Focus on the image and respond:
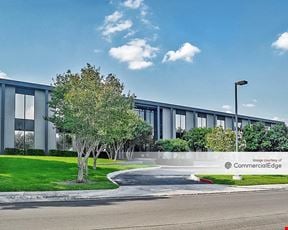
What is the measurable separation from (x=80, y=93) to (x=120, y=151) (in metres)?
39.3

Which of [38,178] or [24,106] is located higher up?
[24,106]

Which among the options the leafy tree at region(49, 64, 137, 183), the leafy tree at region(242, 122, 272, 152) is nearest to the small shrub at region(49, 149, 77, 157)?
the leafy tree at region(242, 122, 272, 152)

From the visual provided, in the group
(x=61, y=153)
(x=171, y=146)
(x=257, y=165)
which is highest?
(x=171, y=146)

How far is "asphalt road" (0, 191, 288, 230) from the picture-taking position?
34.2 feet

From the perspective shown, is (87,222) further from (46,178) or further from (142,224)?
(46,178)

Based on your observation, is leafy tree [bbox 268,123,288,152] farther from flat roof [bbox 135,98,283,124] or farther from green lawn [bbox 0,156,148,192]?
flat roof [bbox 135,98,283,124]

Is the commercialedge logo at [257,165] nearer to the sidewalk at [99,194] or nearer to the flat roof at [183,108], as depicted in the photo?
the sidewalk at [99,194]

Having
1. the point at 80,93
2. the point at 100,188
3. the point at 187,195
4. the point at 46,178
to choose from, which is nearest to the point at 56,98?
the point at 80,93

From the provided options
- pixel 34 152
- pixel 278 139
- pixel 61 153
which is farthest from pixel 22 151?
pixel 278 139

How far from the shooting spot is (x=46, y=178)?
24.2 meters

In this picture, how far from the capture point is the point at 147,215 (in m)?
12.3

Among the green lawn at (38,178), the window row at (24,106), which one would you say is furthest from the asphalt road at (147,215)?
the window row at (24,106)

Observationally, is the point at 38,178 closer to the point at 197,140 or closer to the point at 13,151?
the point at 13,151

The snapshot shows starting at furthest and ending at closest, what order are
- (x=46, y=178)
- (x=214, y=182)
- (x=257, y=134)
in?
(x=257, y=134) < (x=214, y=182) < (x=46, y=178)
